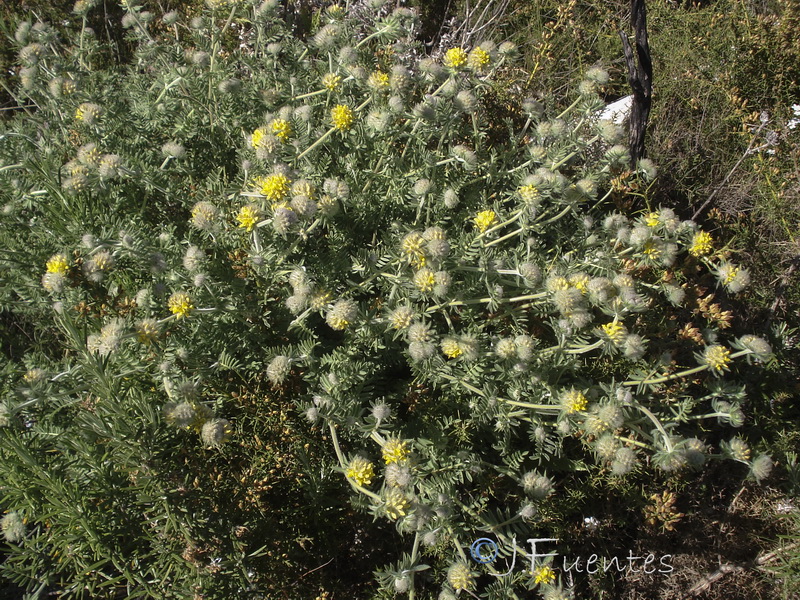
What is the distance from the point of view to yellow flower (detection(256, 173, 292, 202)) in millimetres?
2461

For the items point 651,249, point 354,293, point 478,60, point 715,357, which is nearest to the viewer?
point 715,357

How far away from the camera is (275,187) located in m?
2.46

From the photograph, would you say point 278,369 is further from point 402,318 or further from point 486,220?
point 486,220

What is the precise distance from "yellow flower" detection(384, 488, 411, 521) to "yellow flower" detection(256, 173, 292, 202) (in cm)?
129

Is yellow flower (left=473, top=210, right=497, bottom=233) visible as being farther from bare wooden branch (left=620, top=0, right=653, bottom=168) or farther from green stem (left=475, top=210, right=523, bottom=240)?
bare wooden branch (left=620, top=0, right=653, bottom=168)

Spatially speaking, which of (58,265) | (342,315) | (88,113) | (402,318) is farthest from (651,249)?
(88,113)

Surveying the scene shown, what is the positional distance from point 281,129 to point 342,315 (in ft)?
3.18

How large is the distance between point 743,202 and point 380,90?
2712 mm

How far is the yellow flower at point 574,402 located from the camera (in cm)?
240

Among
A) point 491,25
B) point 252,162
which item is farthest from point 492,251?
point 491,25

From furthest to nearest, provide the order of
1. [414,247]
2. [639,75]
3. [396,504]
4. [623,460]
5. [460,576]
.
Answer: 1. [639,75]
2. [414,247]
3. [623,460]
4. [460,576]
5. [396,504]

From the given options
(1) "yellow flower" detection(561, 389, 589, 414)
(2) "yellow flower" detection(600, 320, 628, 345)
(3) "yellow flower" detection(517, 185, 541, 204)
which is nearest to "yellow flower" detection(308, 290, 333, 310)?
(3) "yellow flower" detection(517, 185, 541, 204)

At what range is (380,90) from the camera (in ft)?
9.50

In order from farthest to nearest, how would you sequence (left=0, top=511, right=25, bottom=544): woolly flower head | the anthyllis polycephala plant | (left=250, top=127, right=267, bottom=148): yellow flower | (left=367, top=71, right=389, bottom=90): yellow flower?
(left=367, top=71, right=389, bottom=90): yellow flower
(left=250, top=127, right=267, bottom=148): yellow flower
the anthyllis polycephala plant
(left=0, top=511, right=25, bottom=544): woolly flower head
